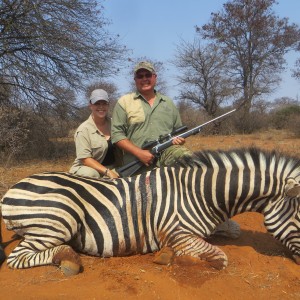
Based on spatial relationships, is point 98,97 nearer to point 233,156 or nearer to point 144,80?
point 144,80

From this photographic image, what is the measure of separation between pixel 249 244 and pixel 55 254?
196cm

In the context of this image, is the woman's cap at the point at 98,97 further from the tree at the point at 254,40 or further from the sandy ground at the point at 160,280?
the tree at the point at 254,40

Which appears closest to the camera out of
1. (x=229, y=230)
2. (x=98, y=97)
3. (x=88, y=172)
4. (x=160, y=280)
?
(x=160, y=280)

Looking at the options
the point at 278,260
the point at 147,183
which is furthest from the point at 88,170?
the point at 278,260

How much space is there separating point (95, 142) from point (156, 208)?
55.6 inches

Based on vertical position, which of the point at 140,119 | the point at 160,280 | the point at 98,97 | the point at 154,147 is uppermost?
the point at 98,97

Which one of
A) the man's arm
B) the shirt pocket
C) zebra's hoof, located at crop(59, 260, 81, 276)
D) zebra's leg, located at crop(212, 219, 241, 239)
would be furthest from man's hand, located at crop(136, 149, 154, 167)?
zebra's hoof, located at crop(59, 260, 81, 276)

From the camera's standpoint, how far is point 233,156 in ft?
11.0

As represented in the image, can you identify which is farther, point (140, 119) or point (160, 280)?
point (140, 119)

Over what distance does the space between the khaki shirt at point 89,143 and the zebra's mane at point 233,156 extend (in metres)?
1.23

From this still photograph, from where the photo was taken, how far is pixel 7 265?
319cm

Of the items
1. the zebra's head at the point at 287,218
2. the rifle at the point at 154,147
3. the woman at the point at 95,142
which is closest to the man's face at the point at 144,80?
the woman at the point at 95,142

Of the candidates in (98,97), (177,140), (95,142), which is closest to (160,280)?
(177,140)

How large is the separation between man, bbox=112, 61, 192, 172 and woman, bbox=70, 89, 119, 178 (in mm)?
195
